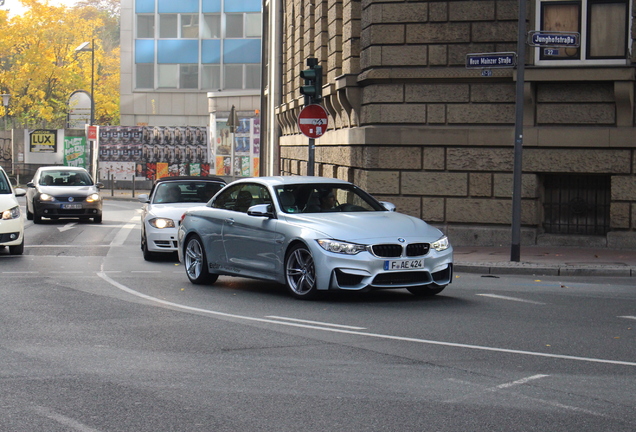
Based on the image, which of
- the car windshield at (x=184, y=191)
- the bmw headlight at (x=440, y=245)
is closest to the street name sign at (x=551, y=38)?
the bmw headlight at (x=440, y=245)

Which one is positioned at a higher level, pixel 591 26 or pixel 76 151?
pixel 591 26

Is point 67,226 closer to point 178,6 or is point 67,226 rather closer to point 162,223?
point 162,223

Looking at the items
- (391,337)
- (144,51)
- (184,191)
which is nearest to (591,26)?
(184,191)

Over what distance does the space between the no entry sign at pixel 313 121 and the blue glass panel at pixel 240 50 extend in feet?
155

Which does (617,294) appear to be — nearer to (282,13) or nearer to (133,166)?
(282,13)

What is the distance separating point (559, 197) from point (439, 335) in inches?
438

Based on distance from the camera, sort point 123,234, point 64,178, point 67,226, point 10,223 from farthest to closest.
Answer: point 64,178 < point 67,226 < point 123,234 < point 10,223

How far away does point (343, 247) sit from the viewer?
11.1 meters

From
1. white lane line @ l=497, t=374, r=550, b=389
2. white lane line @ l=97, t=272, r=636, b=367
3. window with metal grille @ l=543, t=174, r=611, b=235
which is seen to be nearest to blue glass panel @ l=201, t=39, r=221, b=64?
window with metal grille @ l=543, t=174, r=611, b=235

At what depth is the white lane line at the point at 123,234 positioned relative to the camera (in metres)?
21.8

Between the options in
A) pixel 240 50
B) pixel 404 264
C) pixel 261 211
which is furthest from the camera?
pixel 240 50

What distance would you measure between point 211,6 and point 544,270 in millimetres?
53676

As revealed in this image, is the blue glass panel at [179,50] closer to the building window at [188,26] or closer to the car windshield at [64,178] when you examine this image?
the building window at [188,26]

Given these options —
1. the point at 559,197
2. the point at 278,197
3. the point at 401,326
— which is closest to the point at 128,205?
the point at 559,197
